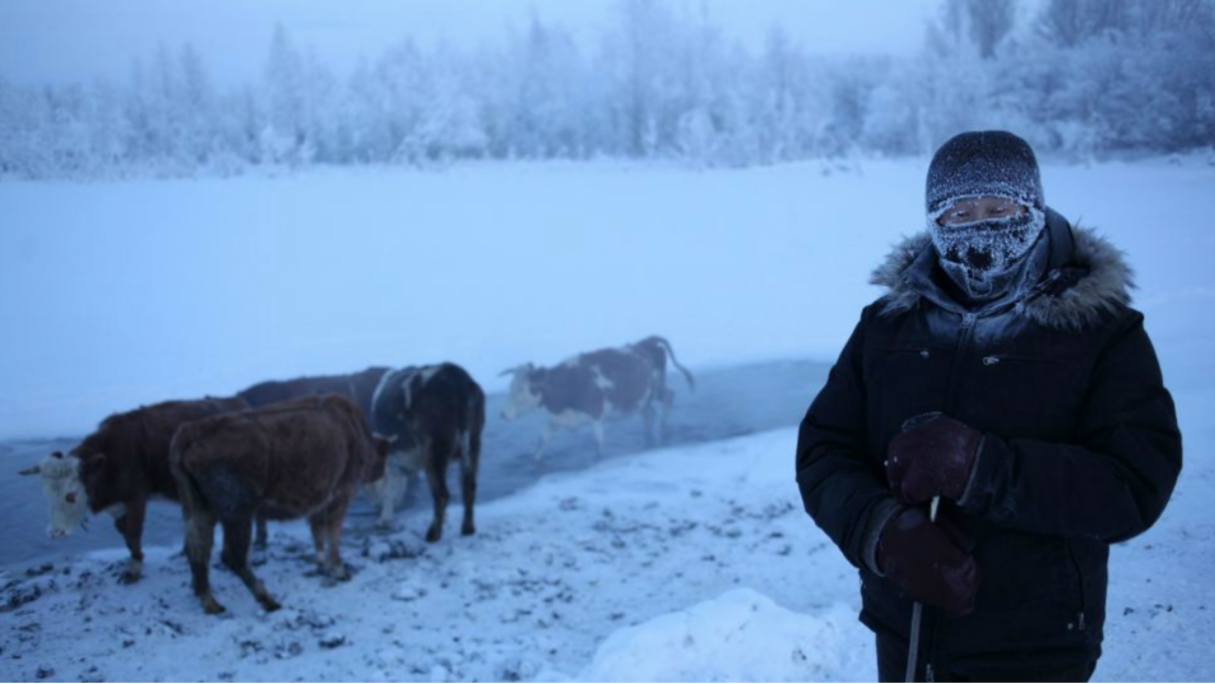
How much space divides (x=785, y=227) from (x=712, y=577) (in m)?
6.09

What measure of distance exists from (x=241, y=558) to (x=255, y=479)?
19.6 inches

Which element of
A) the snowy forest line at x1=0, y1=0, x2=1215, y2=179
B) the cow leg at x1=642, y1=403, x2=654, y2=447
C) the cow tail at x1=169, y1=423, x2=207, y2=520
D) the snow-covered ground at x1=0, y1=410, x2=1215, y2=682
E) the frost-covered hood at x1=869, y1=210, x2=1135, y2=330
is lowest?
Answer: the cow leg at x1=642, y1=403, x2=654, y2=447

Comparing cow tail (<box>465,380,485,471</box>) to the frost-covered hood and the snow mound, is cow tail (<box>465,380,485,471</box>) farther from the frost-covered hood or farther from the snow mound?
the frost-covered hood

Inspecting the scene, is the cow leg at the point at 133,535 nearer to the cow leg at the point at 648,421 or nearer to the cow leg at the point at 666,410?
the cow leg at the point at 648,421

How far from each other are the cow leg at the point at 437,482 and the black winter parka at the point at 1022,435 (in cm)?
492

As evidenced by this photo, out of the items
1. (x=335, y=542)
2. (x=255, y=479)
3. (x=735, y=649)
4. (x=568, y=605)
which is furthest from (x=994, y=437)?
(x=335, y=542)

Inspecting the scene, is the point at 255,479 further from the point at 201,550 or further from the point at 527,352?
the point at 527,352

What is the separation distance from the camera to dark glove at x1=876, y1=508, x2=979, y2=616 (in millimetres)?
1837

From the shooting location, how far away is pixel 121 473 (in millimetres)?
5785

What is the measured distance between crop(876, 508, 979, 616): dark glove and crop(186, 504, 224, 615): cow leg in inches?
183

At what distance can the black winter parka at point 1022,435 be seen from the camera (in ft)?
5.82

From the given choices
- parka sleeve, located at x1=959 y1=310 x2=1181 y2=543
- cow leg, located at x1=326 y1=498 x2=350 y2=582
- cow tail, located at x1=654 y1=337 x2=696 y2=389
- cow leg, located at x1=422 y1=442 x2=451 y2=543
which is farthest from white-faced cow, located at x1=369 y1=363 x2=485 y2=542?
parka sleeve, located at x1=959 y1=310 x2=1181 y2=543

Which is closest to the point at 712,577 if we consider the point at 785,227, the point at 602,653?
the point at 602,653

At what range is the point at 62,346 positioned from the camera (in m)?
6.13
